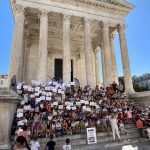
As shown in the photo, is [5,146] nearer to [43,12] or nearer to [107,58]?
[107,58]

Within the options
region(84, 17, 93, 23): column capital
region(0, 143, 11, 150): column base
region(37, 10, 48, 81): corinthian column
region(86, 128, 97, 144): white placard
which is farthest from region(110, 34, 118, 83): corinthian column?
region(0, 143, 11, 150): column base

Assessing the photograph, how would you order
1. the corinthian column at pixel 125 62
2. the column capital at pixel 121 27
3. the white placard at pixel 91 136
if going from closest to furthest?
the white placard at pixel 91 136, the corinthian column at pixel 125 62, the column capital at pixel 121 27

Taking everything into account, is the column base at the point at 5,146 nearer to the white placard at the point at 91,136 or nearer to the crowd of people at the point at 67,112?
the crowd of people at the point at 67,112

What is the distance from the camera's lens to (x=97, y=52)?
32938 mm

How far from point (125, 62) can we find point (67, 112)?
14.3 meters

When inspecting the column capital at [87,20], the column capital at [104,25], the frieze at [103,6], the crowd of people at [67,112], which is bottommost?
the crowd of people at [67,112]

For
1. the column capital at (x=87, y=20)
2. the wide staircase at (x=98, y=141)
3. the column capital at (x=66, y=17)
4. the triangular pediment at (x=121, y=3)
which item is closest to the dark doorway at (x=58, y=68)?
the column capital at (x=66, y=17)

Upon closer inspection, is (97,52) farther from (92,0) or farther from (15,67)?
(15,67)

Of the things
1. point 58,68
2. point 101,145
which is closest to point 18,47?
point 58,68

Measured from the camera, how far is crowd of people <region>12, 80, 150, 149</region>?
12070mm

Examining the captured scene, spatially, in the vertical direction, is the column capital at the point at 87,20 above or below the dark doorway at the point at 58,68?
above

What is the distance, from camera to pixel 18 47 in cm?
2069

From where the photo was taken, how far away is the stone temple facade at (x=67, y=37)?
2172cm

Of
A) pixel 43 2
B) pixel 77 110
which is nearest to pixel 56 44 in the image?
pixel 43 2
